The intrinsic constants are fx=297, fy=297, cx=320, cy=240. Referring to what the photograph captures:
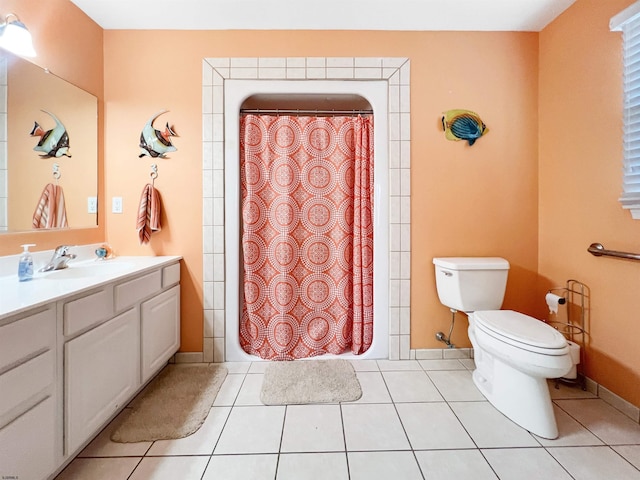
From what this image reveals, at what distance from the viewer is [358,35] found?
2.04 m

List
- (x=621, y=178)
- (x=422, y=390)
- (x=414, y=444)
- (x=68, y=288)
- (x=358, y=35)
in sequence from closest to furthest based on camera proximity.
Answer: (x=68, y=288)
(x=414, y=444)
(x=621, y=178)
(x=422, y=390)
(x=358, y=35)

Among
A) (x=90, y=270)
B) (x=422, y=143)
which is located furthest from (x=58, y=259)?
(x=422, y=143)

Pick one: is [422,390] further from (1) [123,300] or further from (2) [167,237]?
(2) [167,237]

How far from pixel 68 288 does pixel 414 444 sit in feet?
5.20

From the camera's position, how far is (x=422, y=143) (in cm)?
206

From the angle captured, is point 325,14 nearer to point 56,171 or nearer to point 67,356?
point 56,171

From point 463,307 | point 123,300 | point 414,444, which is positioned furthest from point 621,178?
point 123,300

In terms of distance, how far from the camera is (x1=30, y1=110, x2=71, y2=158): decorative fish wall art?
1.57 meters

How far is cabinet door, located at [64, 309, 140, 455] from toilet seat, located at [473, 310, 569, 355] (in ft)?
6.01

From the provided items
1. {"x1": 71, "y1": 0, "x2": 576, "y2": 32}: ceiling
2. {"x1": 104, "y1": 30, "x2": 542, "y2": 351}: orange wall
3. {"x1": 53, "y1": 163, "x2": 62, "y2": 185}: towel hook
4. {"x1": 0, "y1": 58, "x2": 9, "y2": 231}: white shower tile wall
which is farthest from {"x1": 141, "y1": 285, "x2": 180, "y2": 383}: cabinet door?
{"x1": 71, "y1": 0, "x2": 576, "y2": 32}: ceiling

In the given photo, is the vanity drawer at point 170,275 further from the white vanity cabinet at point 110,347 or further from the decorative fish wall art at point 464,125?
the decorative fish wall art at point 464,125

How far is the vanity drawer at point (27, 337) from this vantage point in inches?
34.8

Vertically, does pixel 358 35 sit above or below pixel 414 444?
above

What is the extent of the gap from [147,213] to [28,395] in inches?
49.2
